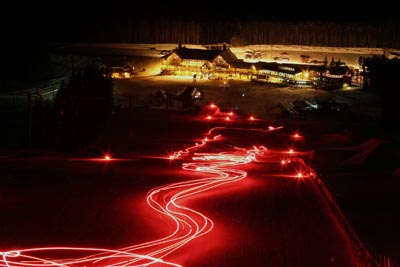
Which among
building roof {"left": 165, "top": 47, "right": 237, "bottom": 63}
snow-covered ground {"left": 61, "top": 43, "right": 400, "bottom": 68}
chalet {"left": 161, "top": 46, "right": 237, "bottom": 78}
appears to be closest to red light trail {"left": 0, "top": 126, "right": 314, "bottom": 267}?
chalet {"left": 161, "top": 46, "right": 237, "bottom": 78}

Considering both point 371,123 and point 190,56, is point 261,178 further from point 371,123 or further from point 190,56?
point 190,56

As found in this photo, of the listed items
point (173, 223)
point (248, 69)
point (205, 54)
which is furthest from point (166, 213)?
point (205, 54)

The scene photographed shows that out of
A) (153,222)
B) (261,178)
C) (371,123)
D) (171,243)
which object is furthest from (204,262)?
(371,123)

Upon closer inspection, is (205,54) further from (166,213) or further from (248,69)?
(166,213)

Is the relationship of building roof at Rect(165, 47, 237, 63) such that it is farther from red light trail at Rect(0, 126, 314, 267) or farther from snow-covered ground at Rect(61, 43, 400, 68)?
red light trail at Rect(0, 126, 314, 267)

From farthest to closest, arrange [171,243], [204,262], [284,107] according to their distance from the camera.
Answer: [284,107], [171,243], [204,262]

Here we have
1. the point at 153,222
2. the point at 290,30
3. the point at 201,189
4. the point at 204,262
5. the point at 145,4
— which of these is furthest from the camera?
the point at 145,4
